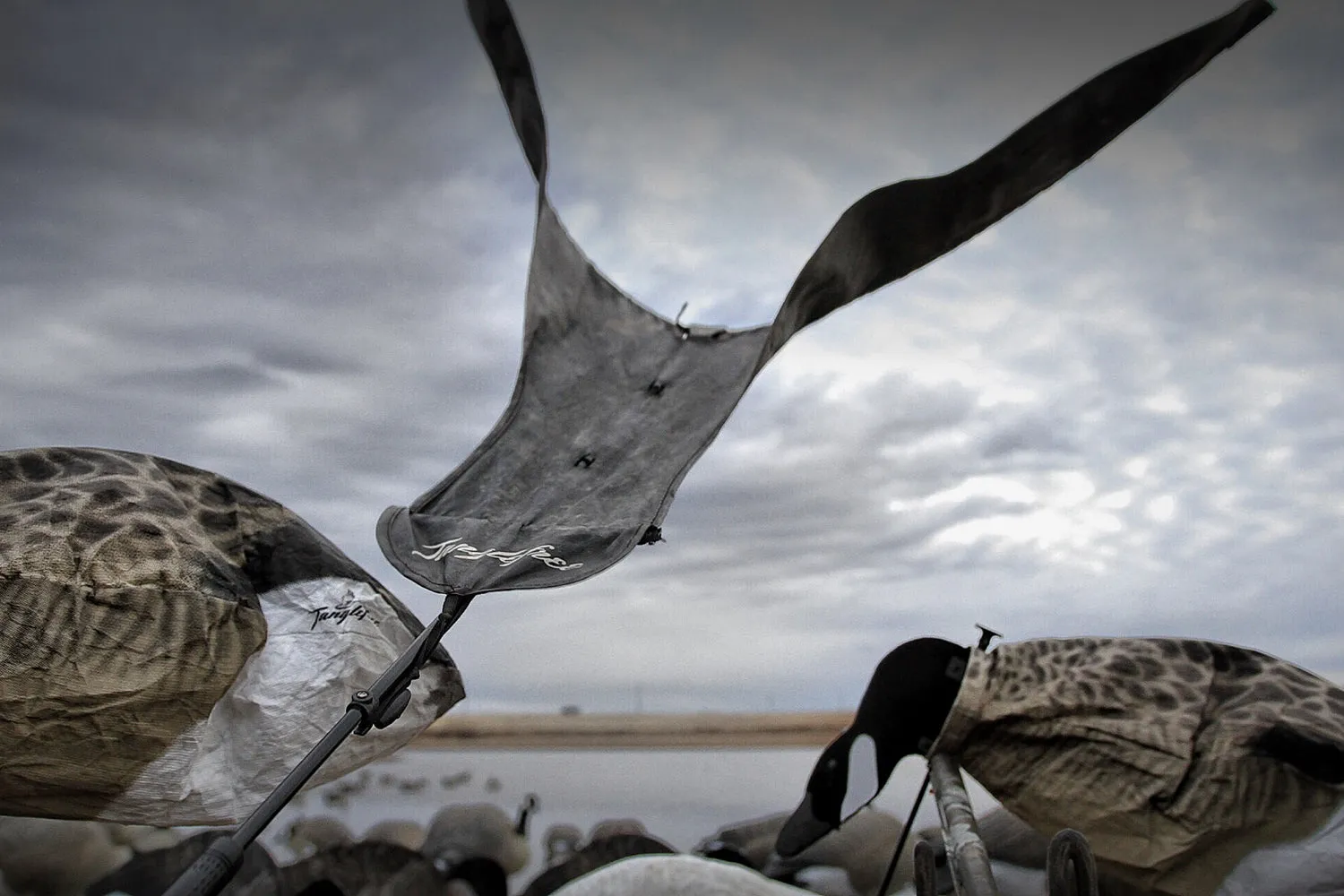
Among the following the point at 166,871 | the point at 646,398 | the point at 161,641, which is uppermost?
the point at 646,398

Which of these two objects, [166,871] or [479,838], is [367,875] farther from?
[166,871]

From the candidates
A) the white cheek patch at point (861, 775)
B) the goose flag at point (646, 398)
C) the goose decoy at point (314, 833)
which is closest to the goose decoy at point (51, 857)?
the goose decoy at point (314, 833)

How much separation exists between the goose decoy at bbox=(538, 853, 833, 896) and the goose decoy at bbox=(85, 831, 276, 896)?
854 millimetres

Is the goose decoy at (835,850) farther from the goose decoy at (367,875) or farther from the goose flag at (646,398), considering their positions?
the goose flag at (646,398)

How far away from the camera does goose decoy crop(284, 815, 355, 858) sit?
2514 millimetres

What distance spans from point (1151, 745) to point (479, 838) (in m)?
1.57

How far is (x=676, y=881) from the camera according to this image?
1695 millimetres

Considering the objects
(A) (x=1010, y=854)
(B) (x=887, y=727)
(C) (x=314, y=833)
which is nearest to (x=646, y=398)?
(B) (x=887, y=727)

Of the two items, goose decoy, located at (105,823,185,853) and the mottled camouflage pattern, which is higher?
the mottled camouflage pattern

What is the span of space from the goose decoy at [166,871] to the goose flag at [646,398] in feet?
3.99

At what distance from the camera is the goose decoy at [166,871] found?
217cm

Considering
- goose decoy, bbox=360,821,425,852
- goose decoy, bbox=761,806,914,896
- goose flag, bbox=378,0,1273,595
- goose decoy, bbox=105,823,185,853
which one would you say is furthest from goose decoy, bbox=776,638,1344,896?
goose decoy, bbox=105,823,185,853

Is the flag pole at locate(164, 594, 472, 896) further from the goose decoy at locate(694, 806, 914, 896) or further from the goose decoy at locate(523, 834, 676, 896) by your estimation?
the goose decoy at locate(694, 806, 914, 896)

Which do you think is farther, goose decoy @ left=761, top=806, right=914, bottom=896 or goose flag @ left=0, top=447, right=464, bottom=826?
goose decoy @ left=761, top=806, right=914, bottom=896
